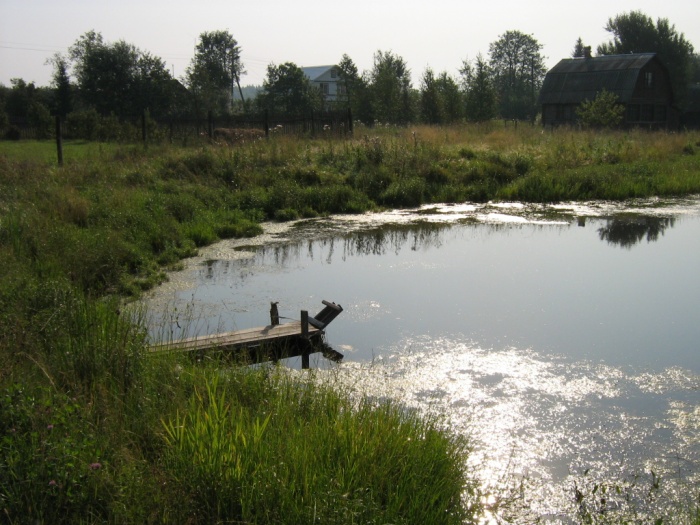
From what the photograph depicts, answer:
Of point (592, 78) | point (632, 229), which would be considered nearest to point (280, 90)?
point (592, 78)

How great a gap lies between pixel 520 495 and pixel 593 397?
81.0 inches

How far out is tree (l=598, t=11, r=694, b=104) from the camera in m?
56.7

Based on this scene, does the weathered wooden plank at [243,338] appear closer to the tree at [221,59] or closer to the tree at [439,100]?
the tree at [439,100]

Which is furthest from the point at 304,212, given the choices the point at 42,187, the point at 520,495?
the point at 520,495

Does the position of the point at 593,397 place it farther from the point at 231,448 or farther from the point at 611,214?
the point at 611,214

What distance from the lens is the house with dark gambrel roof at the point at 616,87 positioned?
43.1 m

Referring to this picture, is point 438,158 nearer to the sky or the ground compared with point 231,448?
nearer to the sky

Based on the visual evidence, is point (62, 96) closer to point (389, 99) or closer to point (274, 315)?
point (389, 99)

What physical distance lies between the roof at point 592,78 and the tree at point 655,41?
44.6 ft

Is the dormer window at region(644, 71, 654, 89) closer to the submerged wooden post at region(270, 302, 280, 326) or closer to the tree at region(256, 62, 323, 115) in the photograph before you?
the tree at region(256, 62, 323, 115)

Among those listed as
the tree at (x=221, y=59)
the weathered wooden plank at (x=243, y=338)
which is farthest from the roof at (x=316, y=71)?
the weathered wooden plank at (x=243, y=338)

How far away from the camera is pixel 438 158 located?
2106 cm

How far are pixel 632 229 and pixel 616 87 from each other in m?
31.0

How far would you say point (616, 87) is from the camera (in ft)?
141
